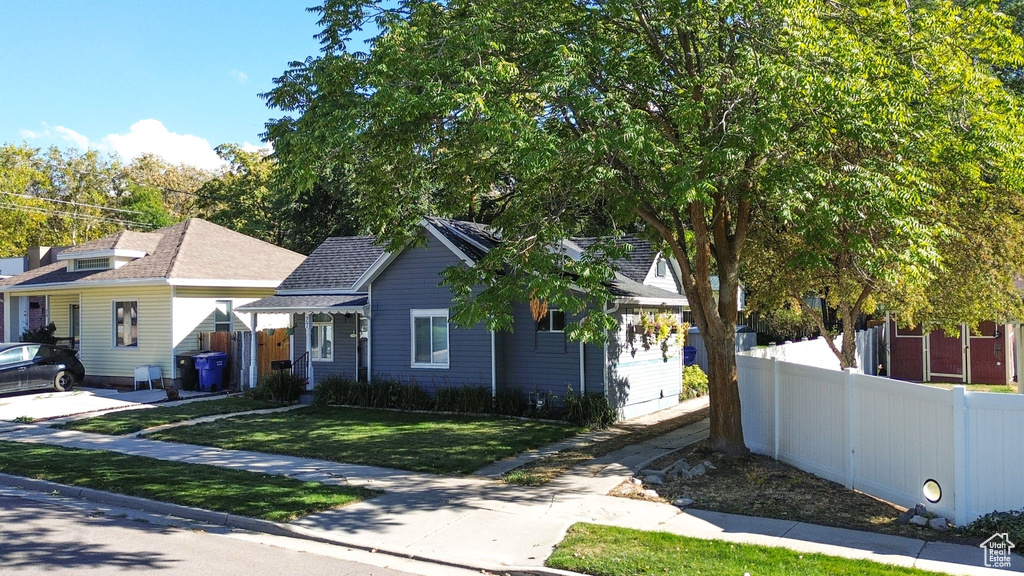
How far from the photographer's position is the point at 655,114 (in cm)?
1260

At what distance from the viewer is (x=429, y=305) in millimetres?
18875

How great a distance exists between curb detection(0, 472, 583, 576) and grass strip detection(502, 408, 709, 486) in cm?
335

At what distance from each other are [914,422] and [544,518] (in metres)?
4.52

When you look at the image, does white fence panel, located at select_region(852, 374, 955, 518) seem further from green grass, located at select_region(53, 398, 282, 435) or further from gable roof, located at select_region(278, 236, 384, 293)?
gable roof, located at select_region(278, 236, 384, 293)

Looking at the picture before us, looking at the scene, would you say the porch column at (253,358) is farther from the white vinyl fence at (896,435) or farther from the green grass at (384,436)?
the white vinyl fence at (896,435)

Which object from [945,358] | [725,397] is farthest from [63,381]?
[945,358]

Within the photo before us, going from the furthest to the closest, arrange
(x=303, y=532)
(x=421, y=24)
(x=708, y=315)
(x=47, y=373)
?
(x=47, y=373), (x=708, y=315), (x=421, y=24), (x=303, y=532)

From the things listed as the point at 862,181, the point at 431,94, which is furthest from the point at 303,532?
the point at 862,181

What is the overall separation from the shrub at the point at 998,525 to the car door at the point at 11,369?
75.0 ft

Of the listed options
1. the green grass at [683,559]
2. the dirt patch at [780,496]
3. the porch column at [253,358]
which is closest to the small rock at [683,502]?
the dirt patch at [780,496]

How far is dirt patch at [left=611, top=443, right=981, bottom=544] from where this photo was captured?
28.7 feet

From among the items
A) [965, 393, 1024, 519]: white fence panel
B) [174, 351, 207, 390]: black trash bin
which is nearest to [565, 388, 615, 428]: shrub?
[965, 393, 1024, 519]: white fence panel

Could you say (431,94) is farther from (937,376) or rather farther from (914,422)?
(937,376)

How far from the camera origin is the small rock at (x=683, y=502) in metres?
9.75
